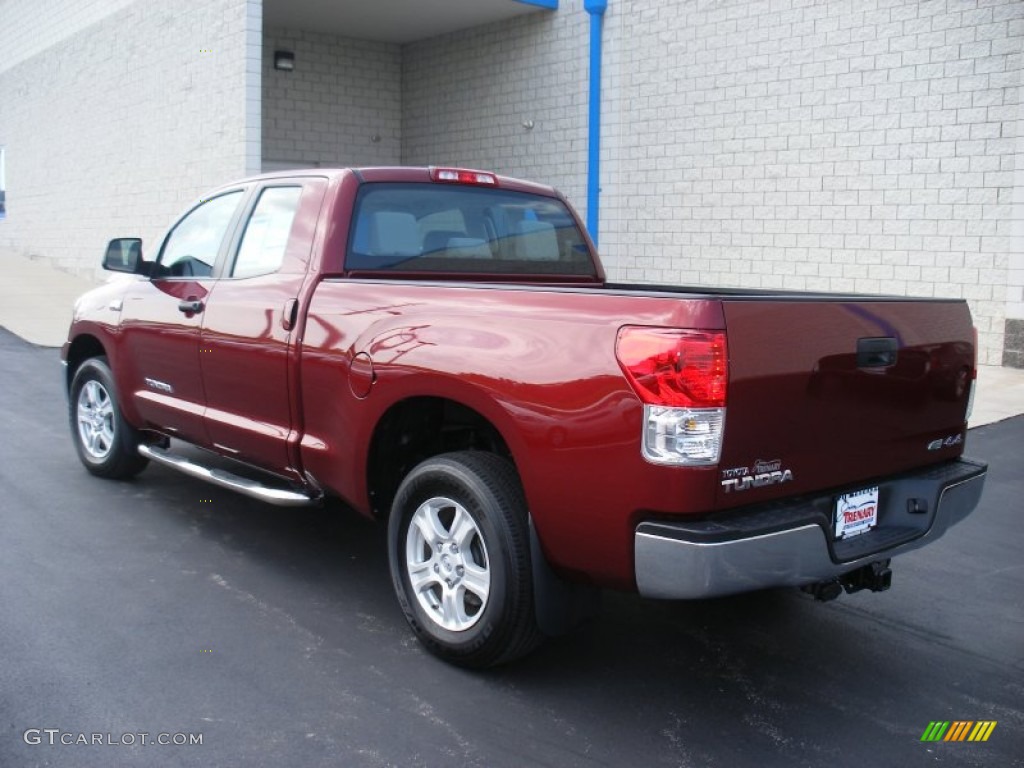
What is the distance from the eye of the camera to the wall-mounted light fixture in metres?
18.7

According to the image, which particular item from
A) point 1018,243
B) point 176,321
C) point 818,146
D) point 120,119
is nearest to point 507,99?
point 818,146

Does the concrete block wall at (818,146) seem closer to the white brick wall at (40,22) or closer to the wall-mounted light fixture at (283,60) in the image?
the wall-mounted light fixture at (283,60)

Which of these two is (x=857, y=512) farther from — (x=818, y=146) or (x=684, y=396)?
(x=818, y=146)

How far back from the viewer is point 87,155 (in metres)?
20.2

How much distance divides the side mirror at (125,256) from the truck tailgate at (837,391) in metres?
4.10

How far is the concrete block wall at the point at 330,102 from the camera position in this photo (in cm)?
1933

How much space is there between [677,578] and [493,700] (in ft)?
3.04

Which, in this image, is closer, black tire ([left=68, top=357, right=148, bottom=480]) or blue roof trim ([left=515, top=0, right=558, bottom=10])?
black tire ([left=68, top=357, right=148, bottom=480])

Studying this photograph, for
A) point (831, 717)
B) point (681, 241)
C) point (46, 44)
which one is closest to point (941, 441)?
point (831, 717)

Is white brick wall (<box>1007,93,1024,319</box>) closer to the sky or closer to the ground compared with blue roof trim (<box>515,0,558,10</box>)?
closer to the ground

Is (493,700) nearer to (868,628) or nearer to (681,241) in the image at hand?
(868,628)

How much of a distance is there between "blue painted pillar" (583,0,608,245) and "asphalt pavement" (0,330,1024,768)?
11081 millimetres

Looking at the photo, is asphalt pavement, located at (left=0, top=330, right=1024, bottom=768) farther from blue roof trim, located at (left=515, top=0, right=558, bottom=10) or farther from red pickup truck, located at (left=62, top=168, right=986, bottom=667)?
blue roof trim, located at (left=515, top=0, right=558, bottom=10)

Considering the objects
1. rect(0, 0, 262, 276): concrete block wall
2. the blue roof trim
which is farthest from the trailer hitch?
the blue roof trim
